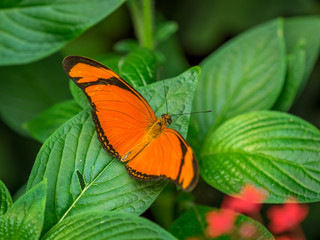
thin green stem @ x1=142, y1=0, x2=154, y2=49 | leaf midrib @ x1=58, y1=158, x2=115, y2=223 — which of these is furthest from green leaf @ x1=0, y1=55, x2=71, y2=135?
leaf midrib @ x1=58, y1=158, x2=115, y2=223

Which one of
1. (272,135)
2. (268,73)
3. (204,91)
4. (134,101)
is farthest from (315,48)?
(134,101)

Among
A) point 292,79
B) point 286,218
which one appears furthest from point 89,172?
point 292,79

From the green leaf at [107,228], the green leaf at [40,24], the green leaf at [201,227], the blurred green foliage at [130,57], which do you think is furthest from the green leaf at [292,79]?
the green leaf at [107,228]

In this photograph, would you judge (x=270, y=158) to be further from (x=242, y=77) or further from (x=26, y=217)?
(x=26, y=217)

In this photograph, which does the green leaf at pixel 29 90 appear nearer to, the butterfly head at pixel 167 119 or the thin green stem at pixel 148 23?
the thin green stem at pixel 148 23

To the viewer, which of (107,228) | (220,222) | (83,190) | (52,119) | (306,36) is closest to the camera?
(107,228)
